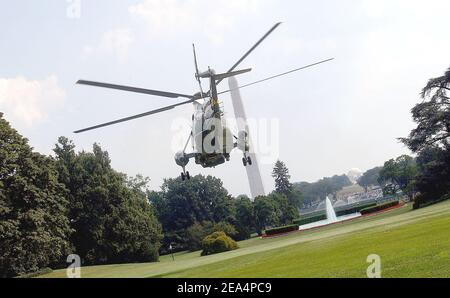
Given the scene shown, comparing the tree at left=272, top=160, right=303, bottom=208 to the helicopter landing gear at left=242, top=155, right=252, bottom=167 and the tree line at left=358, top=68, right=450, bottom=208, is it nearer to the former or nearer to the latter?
the tree line at left=358, top=68, right=450, bottom=208

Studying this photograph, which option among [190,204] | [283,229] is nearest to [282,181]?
[190,204]

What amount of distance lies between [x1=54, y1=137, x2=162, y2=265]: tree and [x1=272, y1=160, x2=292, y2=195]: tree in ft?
Answer: 298

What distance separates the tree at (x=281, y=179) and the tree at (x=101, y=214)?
90.9 metres

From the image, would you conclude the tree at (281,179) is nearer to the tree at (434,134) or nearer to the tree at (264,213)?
the tree at (264,213)

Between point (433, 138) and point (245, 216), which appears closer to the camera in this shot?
point (433, 138)

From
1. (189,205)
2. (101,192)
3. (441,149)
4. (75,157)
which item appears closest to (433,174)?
(441,149)

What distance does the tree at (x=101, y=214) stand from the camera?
221 ft

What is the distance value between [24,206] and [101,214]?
24448mm

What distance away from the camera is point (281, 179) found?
161375 millimetres

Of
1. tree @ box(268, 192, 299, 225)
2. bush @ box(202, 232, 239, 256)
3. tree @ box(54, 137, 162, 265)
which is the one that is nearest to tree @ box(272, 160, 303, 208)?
Answer: tree @ box(268, 192, 299, 225)

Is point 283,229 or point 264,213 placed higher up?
point 264,213

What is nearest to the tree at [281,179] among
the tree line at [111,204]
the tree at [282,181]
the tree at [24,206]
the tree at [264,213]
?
the tree at [282,181]

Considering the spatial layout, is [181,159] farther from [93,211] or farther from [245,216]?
[245,216]

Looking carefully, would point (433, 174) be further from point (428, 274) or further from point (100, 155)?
point (428, 274)
